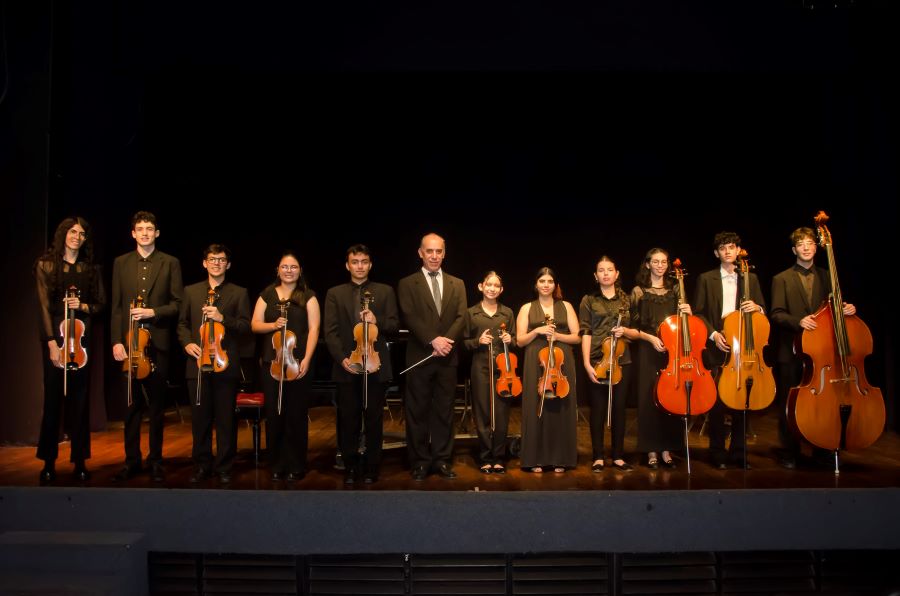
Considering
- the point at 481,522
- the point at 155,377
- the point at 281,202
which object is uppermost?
the point at 281,202

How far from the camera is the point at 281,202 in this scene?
7.21 metres

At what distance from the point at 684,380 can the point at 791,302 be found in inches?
38.1

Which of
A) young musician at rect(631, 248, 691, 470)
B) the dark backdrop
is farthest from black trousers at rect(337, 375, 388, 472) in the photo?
the dark backdrop

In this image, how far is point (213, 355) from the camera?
4082 millimetres

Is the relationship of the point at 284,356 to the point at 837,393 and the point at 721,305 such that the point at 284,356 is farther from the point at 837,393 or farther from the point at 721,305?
the point at 837,393

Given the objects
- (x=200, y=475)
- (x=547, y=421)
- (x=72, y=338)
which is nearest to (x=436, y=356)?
(x=547, y=421)

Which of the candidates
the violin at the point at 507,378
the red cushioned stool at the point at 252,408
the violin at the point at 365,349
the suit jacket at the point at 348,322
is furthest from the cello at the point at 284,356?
the violin at the point at 507,378

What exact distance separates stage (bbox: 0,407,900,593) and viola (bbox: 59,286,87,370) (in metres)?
0.74

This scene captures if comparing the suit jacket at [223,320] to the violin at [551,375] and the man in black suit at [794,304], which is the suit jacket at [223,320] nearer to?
Answer: the violin at [551,375]

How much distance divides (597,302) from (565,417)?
2.54ft

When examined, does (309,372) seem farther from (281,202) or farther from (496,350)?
(281,202)

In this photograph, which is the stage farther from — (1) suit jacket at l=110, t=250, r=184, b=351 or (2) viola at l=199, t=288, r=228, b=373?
(1) suit jacket at l=110, t=250, r=184, b=351

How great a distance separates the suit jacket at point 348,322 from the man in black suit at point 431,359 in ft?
0.48

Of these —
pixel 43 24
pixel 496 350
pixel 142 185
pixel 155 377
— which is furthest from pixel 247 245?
pixel 496 350
